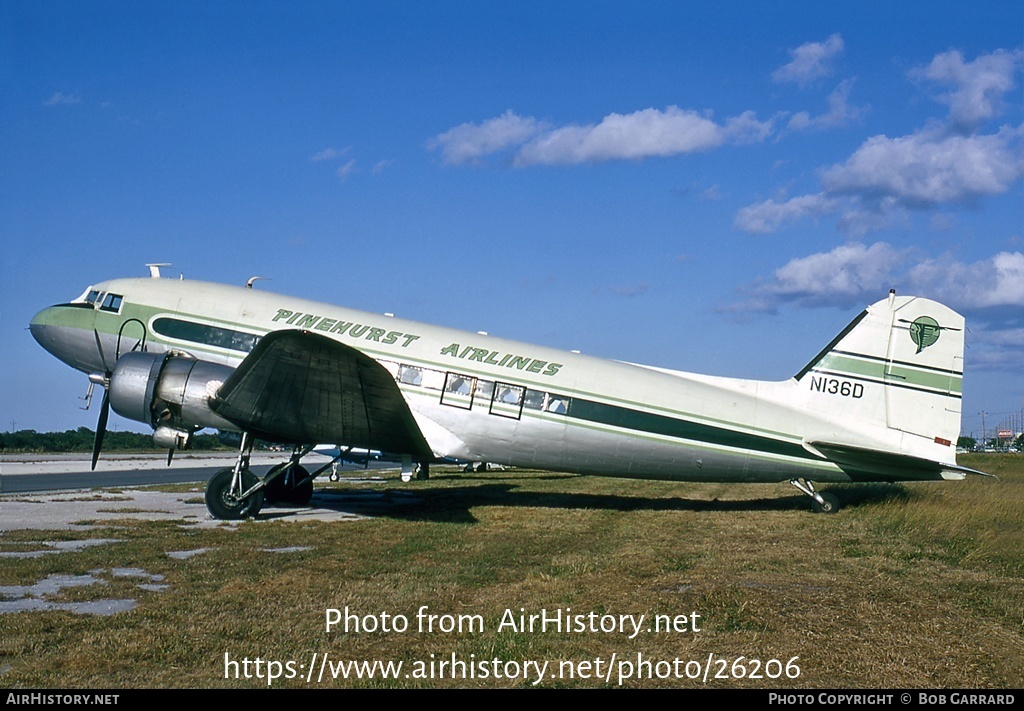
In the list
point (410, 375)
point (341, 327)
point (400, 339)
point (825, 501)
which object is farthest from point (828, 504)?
point (341, 327)

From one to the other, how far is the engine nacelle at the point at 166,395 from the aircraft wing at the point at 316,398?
1.41 feet

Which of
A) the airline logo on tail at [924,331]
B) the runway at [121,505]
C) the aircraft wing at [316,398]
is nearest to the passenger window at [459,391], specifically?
the aircraft wing at [316,398]

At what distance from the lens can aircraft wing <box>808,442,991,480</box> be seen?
1309cm

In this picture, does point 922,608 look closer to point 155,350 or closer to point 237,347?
point 237,347

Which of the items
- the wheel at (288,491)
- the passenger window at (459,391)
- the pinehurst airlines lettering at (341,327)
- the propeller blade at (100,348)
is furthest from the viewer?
the wheel at (288,491)

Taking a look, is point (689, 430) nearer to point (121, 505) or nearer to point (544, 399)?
point (544, 399)

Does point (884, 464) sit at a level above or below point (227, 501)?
above

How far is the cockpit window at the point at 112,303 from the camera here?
1468 centimetres

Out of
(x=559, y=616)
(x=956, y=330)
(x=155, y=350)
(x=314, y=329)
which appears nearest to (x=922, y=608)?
(x=559, y=616)

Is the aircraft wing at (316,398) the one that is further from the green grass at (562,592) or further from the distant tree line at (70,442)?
the distant tree line at (70,442)

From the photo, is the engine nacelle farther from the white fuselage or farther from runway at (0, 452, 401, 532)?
runway at (0, 452, 401, 532)

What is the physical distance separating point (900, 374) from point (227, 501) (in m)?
11.4

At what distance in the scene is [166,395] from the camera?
1260 centimetres

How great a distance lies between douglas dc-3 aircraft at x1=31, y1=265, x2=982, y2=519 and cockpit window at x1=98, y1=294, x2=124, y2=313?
17 cm
